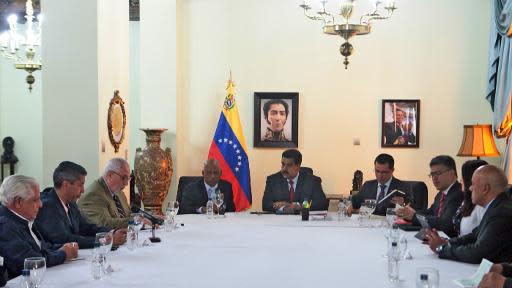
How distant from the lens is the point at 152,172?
7.62 metres

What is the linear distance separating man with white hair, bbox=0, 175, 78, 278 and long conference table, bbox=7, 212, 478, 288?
0.09 m

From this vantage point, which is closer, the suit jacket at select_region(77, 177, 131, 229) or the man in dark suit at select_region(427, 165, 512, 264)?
the man in dark suit at select_region(427, 165, 512, 264)

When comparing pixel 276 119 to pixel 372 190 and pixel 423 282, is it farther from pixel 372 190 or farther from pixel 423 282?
pixel 423 282

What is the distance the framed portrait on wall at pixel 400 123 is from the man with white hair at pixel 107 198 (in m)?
4.13

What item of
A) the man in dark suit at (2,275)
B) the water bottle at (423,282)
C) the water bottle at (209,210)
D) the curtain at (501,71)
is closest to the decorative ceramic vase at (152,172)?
the water bottle at (209,210)

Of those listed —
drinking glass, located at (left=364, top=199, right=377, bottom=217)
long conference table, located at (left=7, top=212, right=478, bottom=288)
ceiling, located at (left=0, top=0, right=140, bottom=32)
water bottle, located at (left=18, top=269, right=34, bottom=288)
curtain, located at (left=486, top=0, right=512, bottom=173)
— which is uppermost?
ceiling, located at (left=0, top=0, right=140, bottom=32)

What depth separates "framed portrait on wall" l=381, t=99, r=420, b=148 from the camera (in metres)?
8.08

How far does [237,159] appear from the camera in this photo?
8.01 m

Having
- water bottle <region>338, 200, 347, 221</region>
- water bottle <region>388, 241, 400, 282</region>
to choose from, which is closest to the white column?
water bottle <region>338, 200, 347, 221</region>

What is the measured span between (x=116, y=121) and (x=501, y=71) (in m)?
4.40

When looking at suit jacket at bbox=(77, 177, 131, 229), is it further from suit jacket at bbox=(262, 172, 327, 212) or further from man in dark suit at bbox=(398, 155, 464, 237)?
man in dark suit at bbox=(398, 155, 464, 237)

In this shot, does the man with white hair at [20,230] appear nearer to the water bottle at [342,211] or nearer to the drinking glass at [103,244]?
the drinking glass at [103,244]

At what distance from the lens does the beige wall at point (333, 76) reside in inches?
Result: 317

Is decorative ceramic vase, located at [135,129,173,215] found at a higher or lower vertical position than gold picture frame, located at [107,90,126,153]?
Answer: lower
